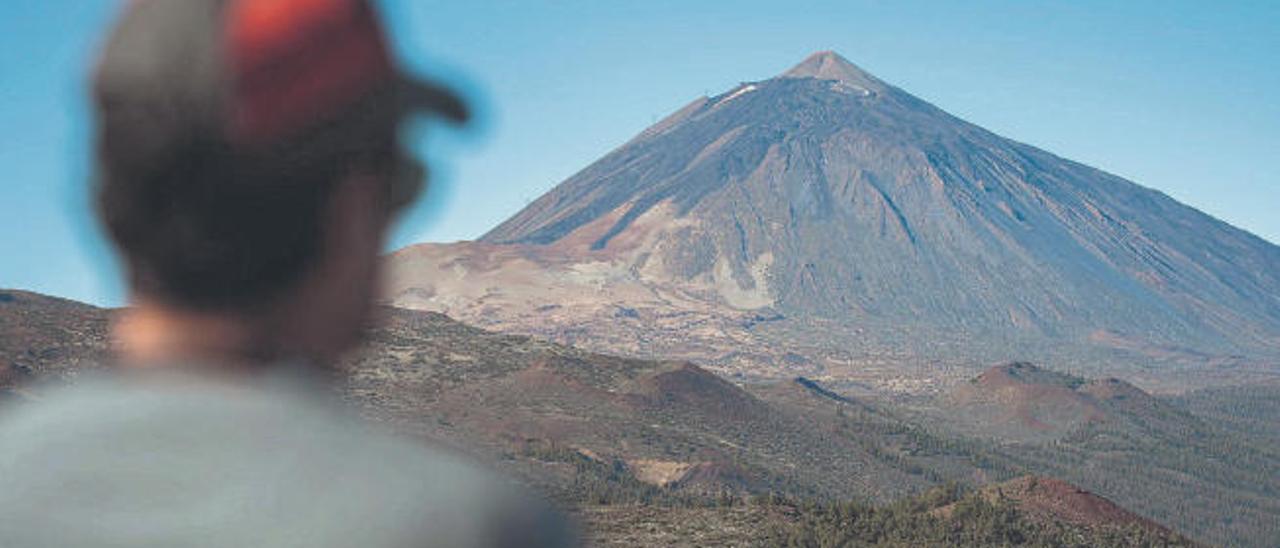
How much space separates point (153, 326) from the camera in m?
2.33

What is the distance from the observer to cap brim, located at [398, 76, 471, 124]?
2.46 m

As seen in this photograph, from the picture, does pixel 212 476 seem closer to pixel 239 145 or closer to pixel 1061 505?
pixel 239 145

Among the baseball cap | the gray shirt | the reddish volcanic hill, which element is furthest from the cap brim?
the reddish volcanic hill

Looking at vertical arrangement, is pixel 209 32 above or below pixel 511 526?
above

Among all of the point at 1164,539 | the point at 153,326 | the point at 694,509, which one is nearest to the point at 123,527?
the point at 153,326

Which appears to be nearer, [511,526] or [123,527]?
[123,527]

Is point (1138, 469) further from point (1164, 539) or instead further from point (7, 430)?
point (7, 430)

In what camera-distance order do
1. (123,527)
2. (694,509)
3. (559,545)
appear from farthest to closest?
(694,509) < (559,545) < (123,527)

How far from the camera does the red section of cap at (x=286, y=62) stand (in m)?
2.16

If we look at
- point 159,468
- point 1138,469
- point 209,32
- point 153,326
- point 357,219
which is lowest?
point 1138,469

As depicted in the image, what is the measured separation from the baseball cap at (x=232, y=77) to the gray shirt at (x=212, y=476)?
39 cm

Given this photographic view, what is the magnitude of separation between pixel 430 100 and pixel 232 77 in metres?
0.47

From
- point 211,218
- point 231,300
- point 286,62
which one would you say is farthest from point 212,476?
point 286,62

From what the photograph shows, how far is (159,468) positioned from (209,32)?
2.13 ft
